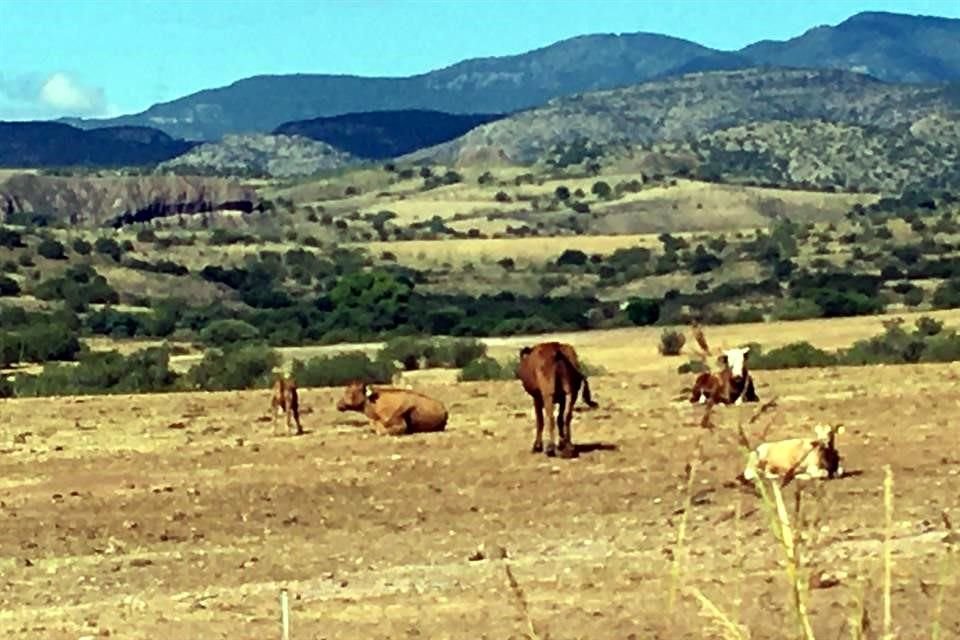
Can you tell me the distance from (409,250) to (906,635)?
10142cm

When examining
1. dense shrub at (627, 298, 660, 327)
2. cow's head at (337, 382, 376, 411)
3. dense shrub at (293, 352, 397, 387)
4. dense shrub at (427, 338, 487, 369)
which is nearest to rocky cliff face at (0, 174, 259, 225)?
dense shrub at (627, 298, 660, 327)

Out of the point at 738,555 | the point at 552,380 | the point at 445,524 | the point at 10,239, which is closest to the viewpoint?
the point at 738,555

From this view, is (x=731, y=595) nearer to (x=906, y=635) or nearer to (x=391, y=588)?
(x=906, y=635)

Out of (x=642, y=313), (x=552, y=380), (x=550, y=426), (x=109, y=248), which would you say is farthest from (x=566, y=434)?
(x=109, y=248)

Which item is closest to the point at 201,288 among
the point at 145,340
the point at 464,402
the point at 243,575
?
the point at 145,340

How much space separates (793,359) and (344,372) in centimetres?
742

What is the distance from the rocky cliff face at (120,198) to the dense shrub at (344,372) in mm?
98199

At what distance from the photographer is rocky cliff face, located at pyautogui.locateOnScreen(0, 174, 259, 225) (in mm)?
136125

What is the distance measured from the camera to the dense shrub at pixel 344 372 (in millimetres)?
34938

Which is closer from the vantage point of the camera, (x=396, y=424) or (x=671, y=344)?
(x=396, y=424)

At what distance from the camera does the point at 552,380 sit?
Result: 18.5 meters

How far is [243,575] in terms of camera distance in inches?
544

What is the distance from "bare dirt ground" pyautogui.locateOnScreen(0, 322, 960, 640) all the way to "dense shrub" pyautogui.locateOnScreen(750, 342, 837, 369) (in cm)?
819

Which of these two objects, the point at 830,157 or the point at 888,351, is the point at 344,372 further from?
the point at 830,157
